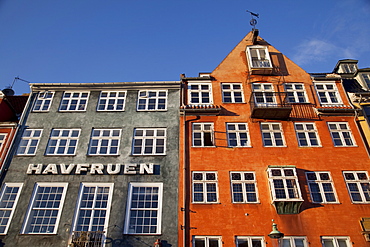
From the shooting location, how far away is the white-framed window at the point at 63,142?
71.1ft

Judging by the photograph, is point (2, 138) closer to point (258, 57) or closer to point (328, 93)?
point (258, 57)

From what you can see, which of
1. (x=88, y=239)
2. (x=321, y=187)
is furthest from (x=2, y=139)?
(x=321, y=187)

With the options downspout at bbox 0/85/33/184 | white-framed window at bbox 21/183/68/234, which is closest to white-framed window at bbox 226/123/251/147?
white-framed window at bbox 21/183/68/234

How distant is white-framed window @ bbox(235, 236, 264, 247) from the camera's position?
17627 mm

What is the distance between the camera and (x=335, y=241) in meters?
17.6

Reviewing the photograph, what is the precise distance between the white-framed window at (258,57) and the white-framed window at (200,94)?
427cm

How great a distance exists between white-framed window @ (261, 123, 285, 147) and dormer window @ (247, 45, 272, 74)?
5.26m

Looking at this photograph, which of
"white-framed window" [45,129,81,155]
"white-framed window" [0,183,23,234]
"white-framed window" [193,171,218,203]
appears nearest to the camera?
"white-framed window" [0,183,23,234]

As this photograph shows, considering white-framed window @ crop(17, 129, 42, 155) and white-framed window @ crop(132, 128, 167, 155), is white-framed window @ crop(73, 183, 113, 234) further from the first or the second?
white-framed window @ crop(17, 129, 42, 155)

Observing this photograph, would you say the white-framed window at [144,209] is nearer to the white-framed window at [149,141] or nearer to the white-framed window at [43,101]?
the white-framed window at [149,141]

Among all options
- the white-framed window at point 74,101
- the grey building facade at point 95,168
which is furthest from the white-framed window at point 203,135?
the white-framed window at point 74,101

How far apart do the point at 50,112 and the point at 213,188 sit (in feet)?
46.7

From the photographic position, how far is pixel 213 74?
84.1ft

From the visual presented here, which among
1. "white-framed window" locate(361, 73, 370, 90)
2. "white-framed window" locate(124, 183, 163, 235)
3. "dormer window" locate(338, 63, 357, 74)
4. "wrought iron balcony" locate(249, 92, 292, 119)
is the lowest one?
"white-framed window" locate(124, 183, 163, 235)
